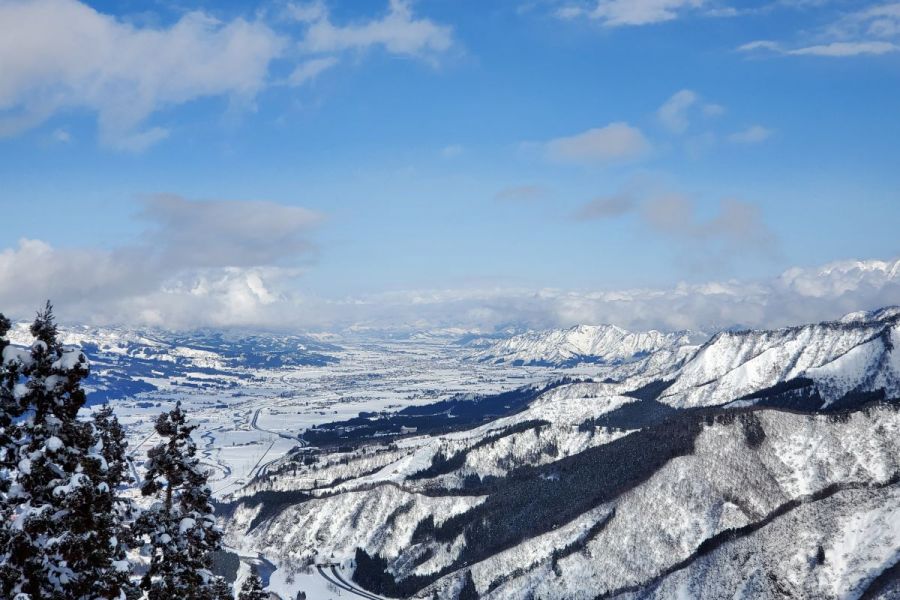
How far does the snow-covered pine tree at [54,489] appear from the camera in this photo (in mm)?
24594

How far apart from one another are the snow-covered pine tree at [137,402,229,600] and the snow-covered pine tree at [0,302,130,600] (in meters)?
7.73

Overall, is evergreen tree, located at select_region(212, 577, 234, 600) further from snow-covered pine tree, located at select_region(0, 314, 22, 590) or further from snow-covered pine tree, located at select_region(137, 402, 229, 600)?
snow-covered pine tree, located at select_region(0, 314, 22, 590)

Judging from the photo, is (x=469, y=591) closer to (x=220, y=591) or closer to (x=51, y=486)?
(x=220, y=591)

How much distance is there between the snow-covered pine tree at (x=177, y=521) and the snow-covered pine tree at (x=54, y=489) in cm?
773

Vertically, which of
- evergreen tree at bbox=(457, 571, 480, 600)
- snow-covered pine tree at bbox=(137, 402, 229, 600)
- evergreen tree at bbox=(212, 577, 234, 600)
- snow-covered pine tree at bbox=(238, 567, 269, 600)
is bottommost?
evergreen tree at bbox=(457, 571, 480, 600)

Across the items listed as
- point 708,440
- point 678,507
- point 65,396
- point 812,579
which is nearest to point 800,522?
point 812,579

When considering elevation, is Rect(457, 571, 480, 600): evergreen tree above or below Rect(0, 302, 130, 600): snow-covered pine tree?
below

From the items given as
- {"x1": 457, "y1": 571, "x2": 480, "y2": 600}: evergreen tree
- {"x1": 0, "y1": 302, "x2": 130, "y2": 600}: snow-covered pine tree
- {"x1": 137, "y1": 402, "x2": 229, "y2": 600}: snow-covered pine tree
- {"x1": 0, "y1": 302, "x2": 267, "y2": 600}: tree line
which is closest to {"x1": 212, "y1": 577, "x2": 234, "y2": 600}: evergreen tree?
{"x1": 137, "y1": 402, "x2": 229, "y2": 600}: snow-covered pine tree

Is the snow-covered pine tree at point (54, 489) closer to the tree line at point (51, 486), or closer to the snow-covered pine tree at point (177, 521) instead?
the tree line at point (51, 486)

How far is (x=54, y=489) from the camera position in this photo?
24312 millimetres

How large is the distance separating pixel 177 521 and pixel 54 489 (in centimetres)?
1091

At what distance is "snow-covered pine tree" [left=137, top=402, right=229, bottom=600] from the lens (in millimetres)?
33969

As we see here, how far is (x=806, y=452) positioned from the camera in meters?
195

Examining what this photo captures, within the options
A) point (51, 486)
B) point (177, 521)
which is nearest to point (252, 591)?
point (177, 521)
